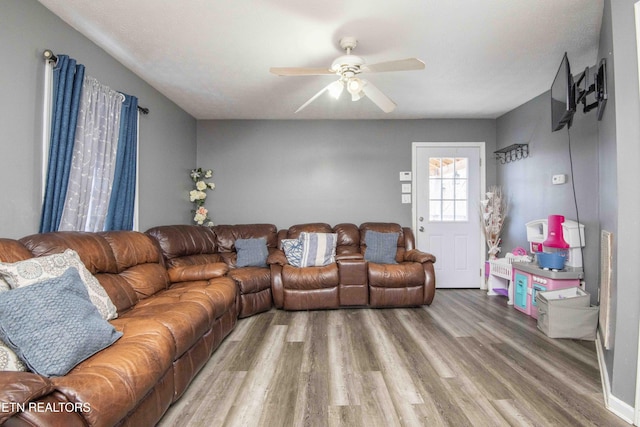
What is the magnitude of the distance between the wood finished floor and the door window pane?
5.70 feet

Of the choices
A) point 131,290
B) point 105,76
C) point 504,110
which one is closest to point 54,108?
point 105,76

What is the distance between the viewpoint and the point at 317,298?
3307 millimetres

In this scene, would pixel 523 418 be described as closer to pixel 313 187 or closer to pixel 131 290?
pixel 131 290

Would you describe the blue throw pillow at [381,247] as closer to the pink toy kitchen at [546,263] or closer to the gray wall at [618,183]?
the pink toy kitchen at [546,263]

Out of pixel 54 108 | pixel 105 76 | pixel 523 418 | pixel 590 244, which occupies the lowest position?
pixel 523 418

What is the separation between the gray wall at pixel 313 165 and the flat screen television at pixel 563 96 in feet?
6.61

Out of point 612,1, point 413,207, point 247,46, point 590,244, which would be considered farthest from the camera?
point 413,207

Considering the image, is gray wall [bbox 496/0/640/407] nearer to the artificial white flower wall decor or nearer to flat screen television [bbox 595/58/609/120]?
flat screen television [bbox 595/58/609/120]

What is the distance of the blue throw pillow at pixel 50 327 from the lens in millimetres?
1133

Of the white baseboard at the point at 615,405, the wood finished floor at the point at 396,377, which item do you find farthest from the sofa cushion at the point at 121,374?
the white baseboard at the point at 615,405

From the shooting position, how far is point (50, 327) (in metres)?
1.20

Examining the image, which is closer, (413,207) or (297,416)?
(297,416)

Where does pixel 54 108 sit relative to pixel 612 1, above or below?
below

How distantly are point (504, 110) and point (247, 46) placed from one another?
3.59 m
